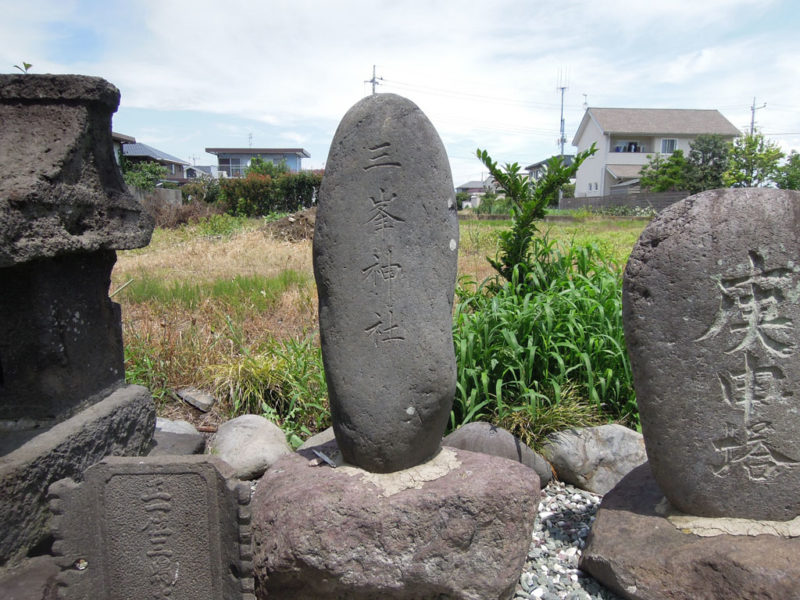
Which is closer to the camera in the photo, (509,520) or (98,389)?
(509,520)

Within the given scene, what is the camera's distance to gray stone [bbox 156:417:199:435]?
343 cm

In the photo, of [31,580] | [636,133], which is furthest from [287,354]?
[636,133]

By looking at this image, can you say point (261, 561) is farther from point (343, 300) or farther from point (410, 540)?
point (343, 300)

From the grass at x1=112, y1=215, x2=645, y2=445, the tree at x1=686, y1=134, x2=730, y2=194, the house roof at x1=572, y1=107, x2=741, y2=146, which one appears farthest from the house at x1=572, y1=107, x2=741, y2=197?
the grass at x1=112, y1=215, x2=645, y2=445

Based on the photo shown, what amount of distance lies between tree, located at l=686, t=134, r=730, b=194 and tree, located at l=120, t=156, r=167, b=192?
20860mm

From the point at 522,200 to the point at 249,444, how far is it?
2780mm

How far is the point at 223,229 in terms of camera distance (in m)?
11.2

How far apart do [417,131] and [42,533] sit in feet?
7.00

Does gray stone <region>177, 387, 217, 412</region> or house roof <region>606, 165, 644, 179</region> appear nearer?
gray stone <region>177, 387, 217, 412</region>

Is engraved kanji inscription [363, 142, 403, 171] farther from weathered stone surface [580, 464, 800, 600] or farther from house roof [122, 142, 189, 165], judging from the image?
house roof [122, 142, 189, 165]

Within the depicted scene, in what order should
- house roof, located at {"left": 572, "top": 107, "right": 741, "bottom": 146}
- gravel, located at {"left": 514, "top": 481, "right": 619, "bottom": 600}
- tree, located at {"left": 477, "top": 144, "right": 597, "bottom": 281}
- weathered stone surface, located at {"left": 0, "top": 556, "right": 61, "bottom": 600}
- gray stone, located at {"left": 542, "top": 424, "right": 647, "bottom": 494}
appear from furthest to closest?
house roof, located at {"left": 572, "top": 107, "right": 741, "bottom": 146}, tree, located at {"left": 477, "top": 144, "right": 597, "bottom": 281}, gray stone, located at {"left": 542, "top": 424, "right": 647, "bottom": 494}, gravel, located at {"left": 514, "top": 481, "right": 619, "bottom": 600}, weathered stone surface, located at {"left": 0, "top": 556, "right": 61, "bottom": 600}

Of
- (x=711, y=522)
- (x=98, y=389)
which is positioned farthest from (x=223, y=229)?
(x=711, y=522)

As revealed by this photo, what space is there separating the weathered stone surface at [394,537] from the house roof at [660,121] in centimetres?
3327

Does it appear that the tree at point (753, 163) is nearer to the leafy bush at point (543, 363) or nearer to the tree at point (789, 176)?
the tree at point (789, 176)
